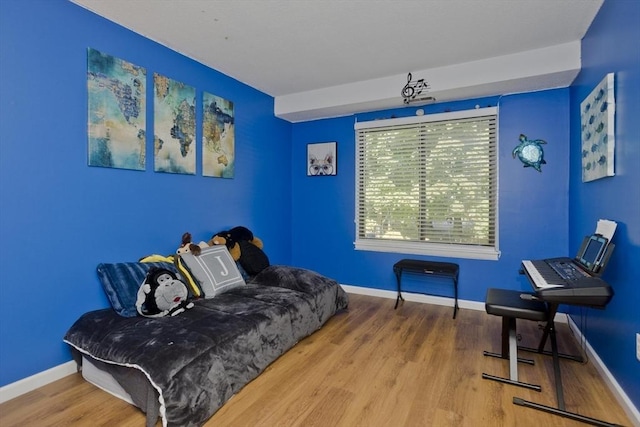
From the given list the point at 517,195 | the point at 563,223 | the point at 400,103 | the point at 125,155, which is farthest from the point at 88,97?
the point at 563,223

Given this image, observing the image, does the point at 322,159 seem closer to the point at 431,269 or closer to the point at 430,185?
the point at 430,185

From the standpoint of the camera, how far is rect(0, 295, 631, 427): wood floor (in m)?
1.84

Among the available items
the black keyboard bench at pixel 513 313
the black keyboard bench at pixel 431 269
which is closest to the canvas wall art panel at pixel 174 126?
the black keyboard bench at pixel 431 269

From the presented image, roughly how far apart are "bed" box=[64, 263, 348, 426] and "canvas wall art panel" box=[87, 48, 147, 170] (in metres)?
0.88

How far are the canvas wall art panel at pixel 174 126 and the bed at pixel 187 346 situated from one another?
39.8 inches

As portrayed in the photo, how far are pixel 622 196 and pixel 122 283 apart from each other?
3.40m

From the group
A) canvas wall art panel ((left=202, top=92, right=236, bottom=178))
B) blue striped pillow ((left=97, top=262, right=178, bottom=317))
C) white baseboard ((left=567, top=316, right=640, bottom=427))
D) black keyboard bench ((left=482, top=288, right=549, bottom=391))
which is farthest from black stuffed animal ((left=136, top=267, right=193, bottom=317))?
white baseboard ((left=567, top=316, right=640, bottom=427))

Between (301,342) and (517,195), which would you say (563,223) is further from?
(301,342)

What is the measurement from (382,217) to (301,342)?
6.71ft

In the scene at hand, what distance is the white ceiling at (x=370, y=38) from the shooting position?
2396 millimetres

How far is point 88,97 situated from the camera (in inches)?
93.9

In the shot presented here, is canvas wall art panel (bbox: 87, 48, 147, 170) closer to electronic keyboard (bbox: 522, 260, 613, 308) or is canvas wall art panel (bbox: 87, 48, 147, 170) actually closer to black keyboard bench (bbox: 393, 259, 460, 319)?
black keyboard bench (bbox: 393, 259, 460, 319)

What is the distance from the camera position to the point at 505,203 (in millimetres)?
3578

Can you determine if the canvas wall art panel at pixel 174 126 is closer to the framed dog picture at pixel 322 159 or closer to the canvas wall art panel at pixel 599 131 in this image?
the framed dog picture at pixel 322 159
